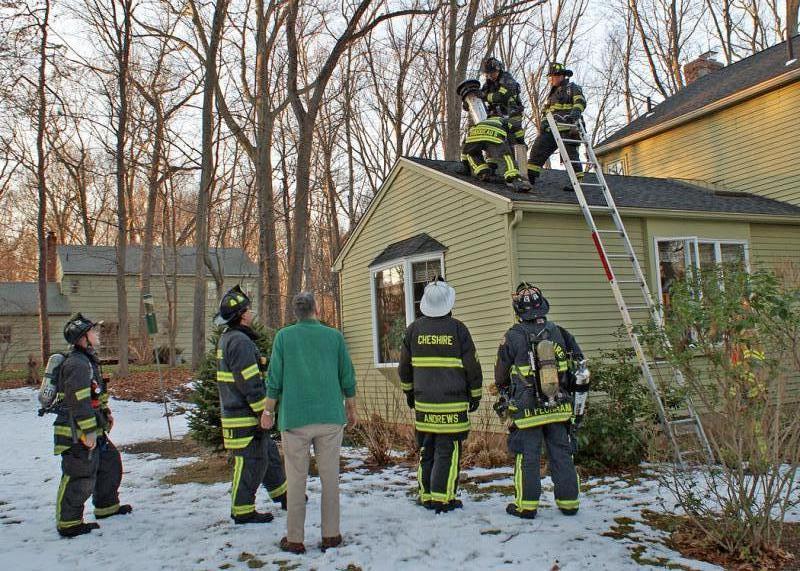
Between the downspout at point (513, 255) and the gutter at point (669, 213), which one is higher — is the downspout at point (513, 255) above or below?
below

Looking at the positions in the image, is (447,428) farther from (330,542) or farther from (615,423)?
(615,423)

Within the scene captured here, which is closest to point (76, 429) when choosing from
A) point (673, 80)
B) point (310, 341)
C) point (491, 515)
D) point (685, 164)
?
point (310, 341)

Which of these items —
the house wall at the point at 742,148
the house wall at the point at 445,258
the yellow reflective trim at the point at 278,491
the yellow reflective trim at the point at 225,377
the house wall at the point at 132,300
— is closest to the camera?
the yellow reflective trim at the point at 225,377

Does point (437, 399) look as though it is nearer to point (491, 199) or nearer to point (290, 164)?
point (491, 199)

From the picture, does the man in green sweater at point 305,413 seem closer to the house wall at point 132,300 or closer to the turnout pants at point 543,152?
the turnout pants at point 543,152

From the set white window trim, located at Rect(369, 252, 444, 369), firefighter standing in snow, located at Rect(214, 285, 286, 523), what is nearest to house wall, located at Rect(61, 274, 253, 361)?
white window trim, located at Rect(369, 252, 444, 369)

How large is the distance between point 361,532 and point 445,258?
5858 mm

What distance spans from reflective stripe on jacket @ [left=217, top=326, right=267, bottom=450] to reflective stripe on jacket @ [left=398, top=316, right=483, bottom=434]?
55.4 inches

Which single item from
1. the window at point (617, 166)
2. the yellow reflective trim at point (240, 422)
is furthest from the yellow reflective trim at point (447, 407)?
the window at point (617, 166)

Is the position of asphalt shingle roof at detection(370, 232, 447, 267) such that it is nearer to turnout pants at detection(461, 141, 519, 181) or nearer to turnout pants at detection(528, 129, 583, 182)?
turnout pants at detection(461, 141, 519, 181)

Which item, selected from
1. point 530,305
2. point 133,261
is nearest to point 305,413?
point 530,305

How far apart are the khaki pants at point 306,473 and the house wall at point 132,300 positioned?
24054 mm

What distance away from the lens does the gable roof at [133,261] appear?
1147 inches

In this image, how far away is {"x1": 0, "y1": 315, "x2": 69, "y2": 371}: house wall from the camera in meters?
28.3
